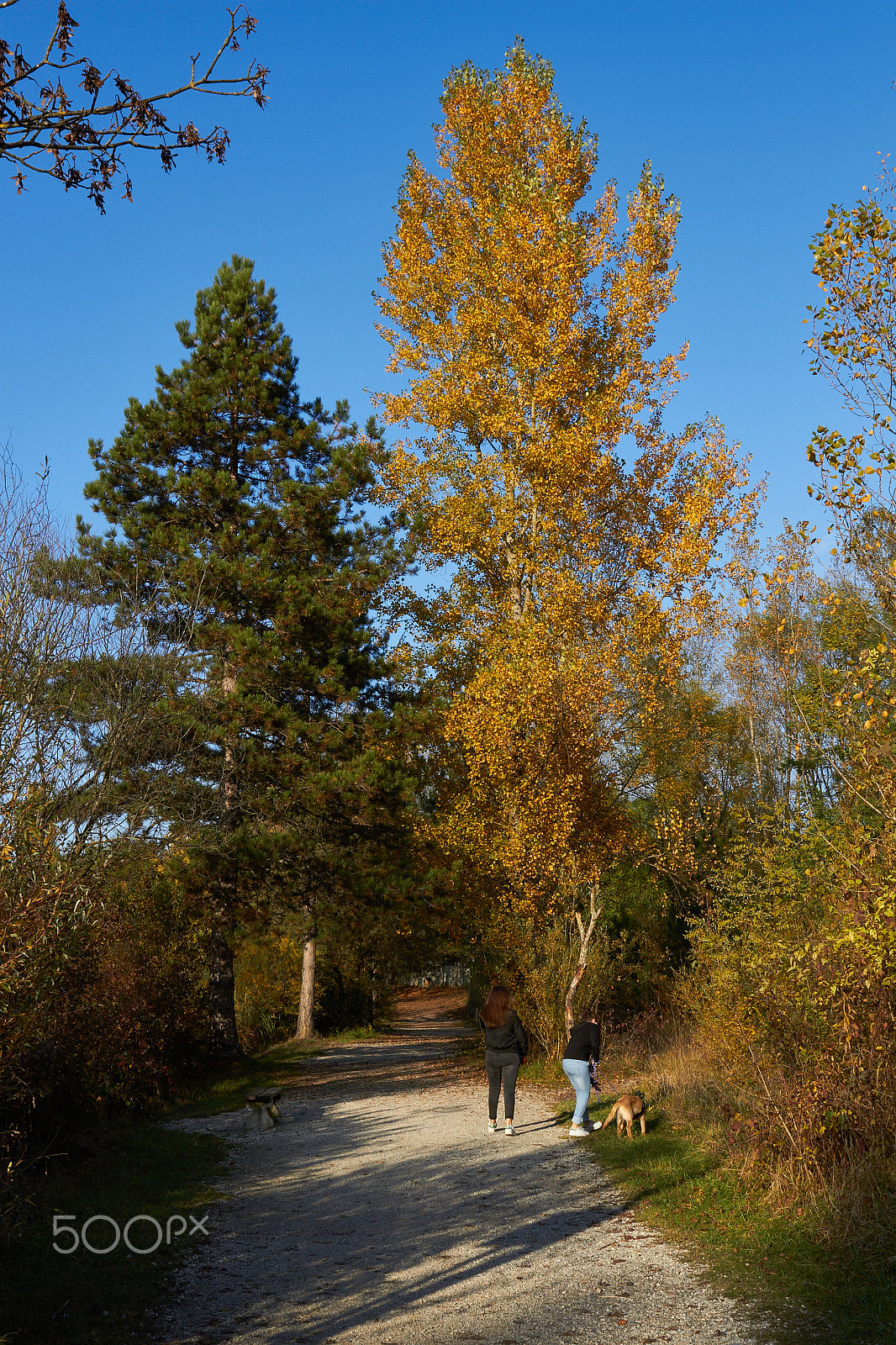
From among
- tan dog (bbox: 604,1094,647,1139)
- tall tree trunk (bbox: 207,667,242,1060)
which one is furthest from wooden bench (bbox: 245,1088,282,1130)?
tan dog (bbox: 604,1094,647,1139)

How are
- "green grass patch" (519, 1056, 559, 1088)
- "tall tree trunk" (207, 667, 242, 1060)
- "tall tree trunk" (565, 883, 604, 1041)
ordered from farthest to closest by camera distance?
"tall tree trunk" (207, 667, 242, 1060), "green grass patch" (519, 1056, 559, 1088), "tall tree trunk" (565, 883, 604, 1041)

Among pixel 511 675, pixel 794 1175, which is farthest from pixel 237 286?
pixel 794 1175

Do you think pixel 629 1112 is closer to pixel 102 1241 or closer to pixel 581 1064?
pixel 581 1064

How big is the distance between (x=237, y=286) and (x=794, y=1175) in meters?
17.3

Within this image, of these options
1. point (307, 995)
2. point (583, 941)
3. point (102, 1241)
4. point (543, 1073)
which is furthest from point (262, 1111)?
point (307, 995)

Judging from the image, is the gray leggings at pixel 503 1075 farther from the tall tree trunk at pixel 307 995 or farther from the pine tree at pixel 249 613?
the tall tree trunk at pixel 307 995

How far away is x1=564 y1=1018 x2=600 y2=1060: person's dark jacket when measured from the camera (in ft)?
35.8

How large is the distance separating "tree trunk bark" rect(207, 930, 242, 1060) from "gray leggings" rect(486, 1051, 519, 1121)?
6.97 metres

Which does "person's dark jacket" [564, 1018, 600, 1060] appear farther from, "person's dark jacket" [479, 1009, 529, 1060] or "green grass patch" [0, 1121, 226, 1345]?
"green grass patch" [0, 1121, 226, 1345]

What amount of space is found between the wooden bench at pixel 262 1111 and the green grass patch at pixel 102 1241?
1345mm

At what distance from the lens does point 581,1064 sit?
10836 mm

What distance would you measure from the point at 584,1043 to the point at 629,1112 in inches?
39.4

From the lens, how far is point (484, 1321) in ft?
17.4

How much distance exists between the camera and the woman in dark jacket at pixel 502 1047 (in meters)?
11.2
